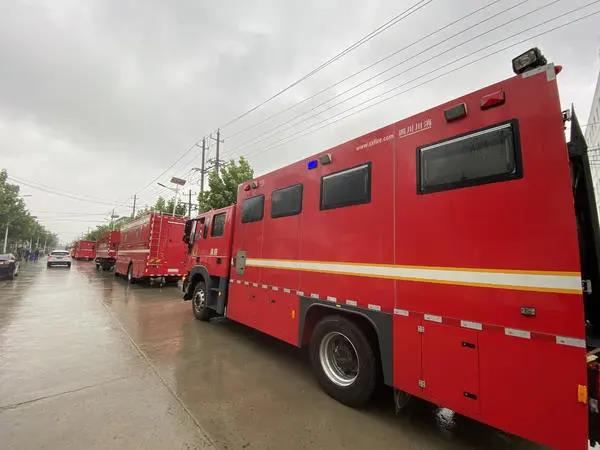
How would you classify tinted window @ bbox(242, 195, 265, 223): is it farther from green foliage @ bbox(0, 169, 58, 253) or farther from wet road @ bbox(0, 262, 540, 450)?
green foliage @ bbox(0, 169, 58, 253)

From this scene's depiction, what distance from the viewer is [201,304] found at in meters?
7.77

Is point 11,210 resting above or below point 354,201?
→ above

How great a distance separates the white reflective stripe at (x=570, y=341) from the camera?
214 cm

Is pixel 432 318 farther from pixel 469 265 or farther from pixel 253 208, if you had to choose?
pixel 253 208

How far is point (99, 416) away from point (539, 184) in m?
4.84

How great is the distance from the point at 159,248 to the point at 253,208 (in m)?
10.1

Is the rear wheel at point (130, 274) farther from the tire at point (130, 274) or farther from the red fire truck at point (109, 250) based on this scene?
the red fire truck at point (109, 250)

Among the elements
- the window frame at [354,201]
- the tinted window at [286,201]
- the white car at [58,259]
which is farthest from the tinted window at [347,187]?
the white car at [58,259]

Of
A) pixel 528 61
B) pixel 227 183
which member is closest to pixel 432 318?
pixel 528 61

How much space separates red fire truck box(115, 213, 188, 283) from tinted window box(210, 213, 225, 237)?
799 cm

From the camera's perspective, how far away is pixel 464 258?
9.07ft

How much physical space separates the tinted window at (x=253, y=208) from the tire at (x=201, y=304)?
102 inches

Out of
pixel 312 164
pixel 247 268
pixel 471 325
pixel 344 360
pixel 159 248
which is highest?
pixel 312 164

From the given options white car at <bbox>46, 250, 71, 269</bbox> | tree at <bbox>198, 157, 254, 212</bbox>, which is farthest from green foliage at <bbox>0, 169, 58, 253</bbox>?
tree at <bbox>198, 157, 254, 212</bbox>
